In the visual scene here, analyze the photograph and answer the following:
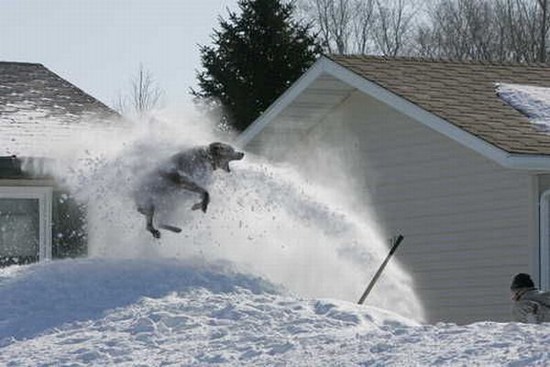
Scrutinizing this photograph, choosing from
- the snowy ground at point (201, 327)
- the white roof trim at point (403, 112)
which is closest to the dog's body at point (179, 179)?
the snowy ground at point (201, 327)

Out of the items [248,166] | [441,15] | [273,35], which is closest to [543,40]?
[441,15]

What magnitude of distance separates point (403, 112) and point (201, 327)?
26.1ft

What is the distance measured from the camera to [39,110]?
2475 centimetres

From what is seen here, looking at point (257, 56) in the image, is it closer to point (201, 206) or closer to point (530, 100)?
point (530, 100)

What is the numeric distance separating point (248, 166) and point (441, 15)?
41.4m

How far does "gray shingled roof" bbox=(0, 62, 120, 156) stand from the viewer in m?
Result: 23.4

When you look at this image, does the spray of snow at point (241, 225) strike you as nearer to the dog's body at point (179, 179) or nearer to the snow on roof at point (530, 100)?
the dog's body at point (179, 179)

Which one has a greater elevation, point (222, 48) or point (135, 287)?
point (222, 48)

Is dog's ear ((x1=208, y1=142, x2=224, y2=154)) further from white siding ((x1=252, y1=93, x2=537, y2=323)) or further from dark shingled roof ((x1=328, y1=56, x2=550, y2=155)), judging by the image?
white siding ((x1=252, y1=93, x2=537, y2=323))

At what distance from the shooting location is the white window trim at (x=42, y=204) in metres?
23.3

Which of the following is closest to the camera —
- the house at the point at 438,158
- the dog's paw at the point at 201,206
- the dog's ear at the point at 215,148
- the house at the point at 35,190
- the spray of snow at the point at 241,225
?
the dog's paw at the point at 201,206

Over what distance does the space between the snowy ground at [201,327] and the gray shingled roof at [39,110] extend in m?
7.89

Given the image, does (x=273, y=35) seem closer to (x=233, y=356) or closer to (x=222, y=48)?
(x=222, y=48)

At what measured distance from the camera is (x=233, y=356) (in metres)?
12.0
